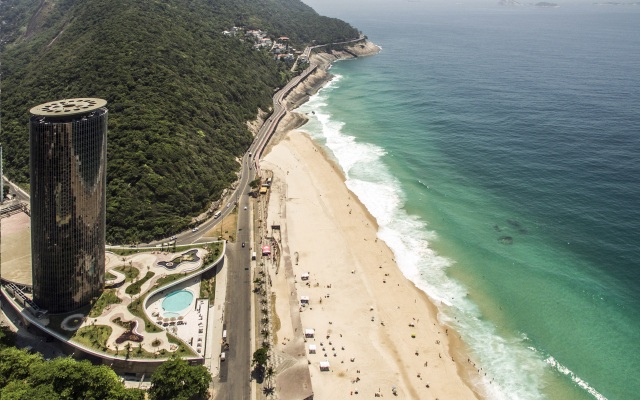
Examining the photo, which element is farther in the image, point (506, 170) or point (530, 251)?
point (506, 170)

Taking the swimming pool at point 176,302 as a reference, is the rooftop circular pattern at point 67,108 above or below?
above

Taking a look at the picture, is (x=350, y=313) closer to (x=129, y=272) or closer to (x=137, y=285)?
(x=137, y=285)

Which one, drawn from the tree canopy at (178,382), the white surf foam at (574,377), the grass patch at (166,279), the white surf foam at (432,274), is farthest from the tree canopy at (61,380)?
the white surf foam at (574,377)

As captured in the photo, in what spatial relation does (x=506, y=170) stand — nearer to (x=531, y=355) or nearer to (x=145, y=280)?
(x=531, y=355)

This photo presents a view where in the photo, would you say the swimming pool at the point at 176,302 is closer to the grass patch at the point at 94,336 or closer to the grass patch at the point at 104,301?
the grass patch at the point at 104,301

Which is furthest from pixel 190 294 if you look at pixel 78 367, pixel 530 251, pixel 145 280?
pixel 530 251

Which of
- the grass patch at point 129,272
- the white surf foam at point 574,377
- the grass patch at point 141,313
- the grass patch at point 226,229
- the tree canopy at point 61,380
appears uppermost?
the grass patch at point 226,229
